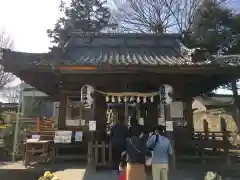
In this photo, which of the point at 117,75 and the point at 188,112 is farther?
the point at 188,112

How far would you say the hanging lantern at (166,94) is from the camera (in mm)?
9254

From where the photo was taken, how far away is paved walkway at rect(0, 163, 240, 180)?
8141mm

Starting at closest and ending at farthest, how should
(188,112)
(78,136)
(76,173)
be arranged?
(76,173) < (78,136) < (188,112)

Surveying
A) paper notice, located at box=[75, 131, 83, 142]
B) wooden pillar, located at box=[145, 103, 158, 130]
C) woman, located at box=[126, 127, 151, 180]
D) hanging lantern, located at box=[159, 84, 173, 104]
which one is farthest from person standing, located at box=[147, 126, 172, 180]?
paper notice, located at box=[75, 131, 83, 142]

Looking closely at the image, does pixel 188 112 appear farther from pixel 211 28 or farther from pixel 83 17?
pixel 83 17

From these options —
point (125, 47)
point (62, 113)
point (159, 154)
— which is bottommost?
point (159, 154)

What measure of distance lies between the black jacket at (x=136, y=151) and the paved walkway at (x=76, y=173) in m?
2.05

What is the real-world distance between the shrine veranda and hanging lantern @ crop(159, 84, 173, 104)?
8.4 inches

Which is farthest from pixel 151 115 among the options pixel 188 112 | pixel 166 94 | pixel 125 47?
pixel 125 47

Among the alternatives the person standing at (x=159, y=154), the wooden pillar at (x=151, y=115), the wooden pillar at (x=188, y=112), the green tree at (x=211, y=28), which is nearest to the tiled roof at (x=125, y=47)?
the wooden pillar at (x=151, y=115)

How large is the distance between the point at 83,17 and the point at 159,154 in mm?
27547

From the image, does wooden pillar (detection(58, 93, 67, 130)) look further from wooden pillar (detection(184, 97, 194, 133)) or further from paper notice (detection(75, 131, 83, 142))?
wooden pillar (detection(184, 97, 194, 133))

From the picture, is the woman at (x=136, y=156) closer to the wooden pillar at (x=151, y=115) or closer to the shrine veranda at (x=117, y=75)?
the shrine veranda at (x=117, y=75)

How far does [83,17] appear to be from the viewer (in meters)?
31.4
